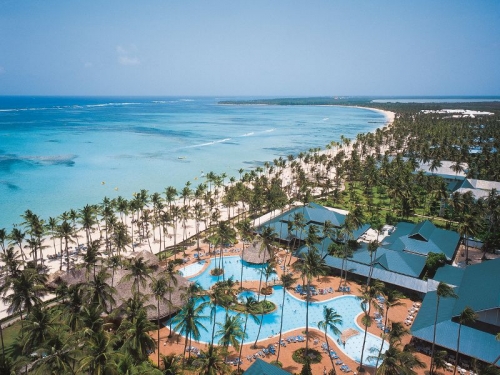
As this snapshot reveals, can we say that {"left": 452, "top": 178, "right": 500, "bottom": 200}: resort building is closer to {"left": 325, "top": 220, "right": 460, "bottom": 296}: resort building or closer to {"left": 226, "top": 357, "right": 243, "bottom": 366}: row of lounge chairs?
{"left": 325, "top": 220, "right": 460, "bottom": 296}: resort building

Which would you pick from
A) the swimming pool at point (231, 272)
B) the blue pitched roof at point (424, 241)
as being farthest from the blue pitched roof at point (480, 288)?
the swimming pool at point (231, 272)

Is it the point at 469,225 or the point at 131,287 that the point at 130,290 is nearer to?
the point at 131,287

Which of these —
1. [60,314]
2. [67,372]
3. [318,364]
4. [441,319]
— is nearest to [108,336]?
[67,372]

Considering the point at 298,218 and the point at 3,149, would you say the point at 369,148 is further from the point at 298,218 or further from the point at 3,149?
the point at 3,149

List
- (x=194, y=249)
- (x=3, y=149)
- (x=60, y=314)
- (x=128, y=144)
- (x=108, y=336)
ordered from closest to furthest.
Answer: (x=108, y=336) < (x=60, y=314) < (x=194, y=249) < (x=3, y=149) < (x=128, y=144)

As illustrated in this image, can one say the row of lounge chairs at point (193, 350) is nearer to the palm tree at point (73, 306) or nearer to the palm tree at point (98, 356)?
the palm tree at point (73, 306)

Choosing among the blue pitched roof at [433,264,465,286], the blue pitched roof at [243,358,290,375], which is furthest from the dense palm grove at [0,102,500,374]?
the blue pitched roof at [433,264,465,286]
